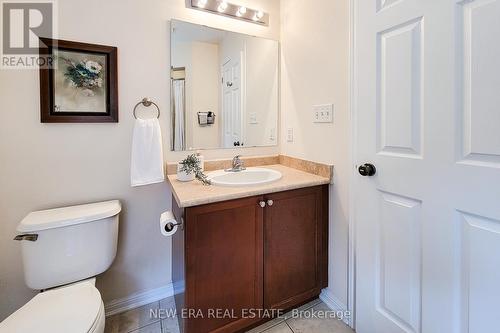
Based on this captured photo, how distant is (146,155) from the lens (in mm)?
1509

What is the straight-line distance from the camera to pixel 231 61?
1.86 m

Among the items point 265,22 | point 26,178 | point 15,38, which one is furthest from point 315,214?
point 15,38

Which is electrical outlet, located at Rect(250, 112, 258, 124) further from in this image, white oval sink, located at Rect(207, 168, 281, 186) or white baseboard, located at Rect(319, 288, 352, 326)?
white baseboard, located at Rect(319, 288, 352, 326)

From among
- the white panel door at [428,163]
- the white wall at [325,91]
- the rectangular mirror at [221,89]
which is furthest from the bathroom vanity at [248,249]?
the rectangular mirror at [221,89]

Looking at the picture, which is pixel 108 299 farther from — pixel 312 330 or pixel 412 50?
pixel 412 50

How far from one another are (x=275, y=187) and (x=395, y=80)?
2.47 ft

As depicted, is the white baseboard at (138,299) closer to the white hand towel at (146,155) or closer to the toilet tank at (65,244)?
the toilet tank at (65,244)

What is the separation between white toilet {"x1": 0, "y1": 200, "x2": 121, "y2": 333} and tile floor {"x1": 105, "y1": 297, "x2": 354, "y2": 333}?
389 millimetres

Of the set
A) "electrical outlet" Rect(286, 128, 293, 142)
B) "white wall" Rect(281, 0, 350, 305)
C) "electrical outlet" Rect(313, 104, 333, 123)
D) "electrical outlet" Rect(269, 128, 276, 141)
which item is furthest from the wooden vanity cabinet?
"electrical outlet" Rect(269, 128, 276, 141)

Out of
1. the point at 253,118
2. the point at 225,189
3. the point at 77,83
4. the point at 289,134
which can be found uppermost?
the point at 77,83

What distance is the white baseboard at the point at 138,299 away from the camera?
1577 millimetres

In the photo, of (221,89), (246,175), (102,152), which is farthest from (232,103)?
(102,152)

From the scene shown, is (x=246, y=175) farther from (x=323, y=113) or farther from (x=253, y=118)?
(x=323, y=113)

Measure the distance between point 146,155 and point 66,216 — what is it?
0.50 meters
